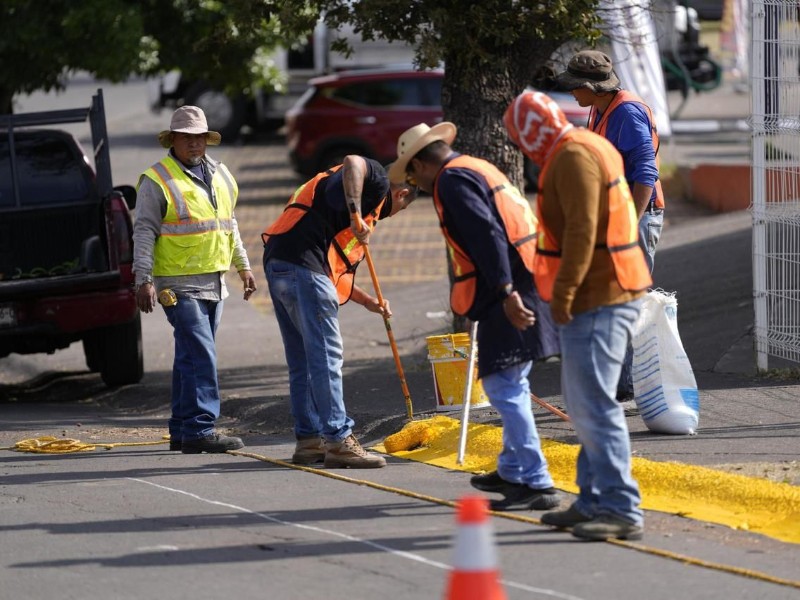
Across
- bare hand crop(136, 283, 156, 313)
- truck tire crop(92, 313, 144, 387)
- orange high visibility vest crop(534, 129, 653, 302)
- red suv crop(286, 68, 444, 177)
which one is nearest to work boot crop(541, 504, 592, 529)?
orange high visibility vest crop(534, 129, 653, 302)

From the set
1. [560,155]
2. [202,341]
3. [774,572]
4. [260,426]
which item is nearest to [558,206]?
[560,155]

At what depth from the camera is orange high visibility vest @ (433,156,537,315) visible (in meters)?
6.14

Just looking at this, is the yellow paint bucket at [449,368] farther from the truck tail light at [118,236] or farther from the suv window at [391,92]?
the suv window at [391,92]

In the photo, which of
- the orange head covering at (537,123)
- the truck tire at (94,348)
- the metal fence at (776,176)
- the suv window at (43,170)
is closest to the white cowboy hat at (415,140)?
the orange head covering at (537,123)

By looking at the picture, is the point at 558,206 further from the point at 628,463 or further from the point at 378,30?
the point at 378,30

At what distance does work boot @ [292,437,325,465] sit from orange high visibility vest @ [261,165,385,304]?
30.9 inches

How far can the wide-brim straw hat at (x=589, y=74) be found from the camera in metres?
→ 7.52

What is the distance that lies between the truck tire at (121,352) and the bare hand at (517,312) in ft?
16.9

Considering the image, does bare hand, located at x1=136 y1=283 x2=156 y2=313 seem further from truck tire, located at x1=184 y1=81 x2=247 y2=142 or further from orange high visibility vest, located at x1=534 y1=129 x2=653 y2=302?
truck tire, located at x1=184 y1=81 x2=247 y2=142

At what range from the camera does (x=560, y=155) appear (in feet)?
18.2

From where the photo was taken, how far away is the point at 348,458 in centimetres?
734

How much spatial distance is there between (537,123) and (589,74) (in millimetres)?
1997

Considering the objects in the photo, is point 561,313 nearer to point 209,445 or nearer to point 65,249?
point 209,445

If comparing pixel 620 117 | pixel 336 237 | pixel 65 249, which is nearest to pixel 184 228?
pixel 336 237
